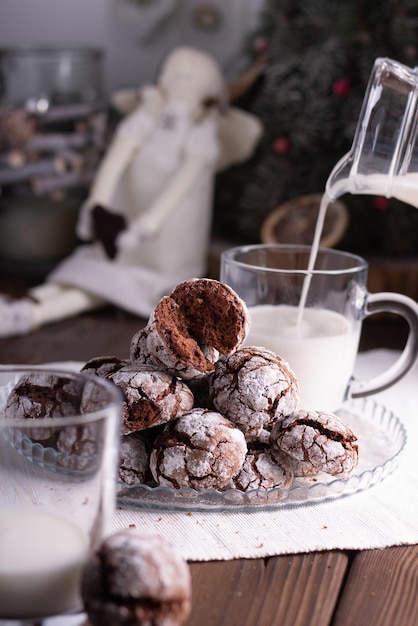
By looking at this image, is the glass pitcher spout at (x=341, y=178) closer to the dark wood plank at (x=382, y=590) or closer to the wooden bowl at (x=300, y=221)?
the dark wood plank at (x=382, y=590)

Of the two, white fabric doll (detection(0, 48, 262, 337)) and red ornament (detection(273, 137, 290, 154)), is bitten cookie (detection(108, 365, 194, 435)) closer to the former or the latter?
white fabric doll (detection(0, 48, 262, 337))

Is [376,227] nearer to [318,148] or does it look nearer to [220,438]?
[318,148]

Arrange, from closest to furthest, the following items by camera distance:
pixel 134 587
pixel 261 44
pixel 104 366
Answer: pixel 134 587 → pixel 104 366 → pixel 261 44

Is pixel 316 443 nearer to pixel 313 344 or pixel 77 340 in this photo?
pixel 313 344

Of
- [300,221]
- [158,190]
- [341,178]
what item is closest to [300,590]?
[341,178]

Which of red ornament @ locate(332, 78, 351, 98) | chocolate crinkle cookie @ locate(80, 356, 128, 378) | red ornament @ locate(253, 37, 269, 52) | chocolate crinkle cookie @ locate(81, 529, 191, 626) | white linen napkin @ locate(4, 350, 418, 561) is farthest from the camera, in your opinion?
red ornament @ locate(253, 37, 269, 52)

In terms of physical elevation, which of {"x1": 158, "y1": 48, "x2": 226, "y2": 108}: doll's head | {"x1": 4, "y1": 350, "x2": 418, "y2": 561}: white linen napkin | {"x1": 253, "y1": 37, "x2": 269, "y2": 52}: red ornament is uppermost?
{"x1": 253, "y1": 37, "x2": 269, "y2": 52}: red ornament

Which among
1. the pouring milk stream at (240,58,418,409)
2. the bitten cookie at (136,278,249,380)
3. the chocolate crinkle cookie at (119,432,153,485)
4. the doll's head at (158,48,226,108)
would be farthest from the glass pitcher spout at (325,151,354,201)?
the doll's head at (158,48,226,108)

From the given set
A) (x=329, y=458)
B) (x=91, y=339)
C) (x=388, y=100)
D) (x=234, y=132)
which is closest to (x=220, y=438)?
(x=329, y=458)
